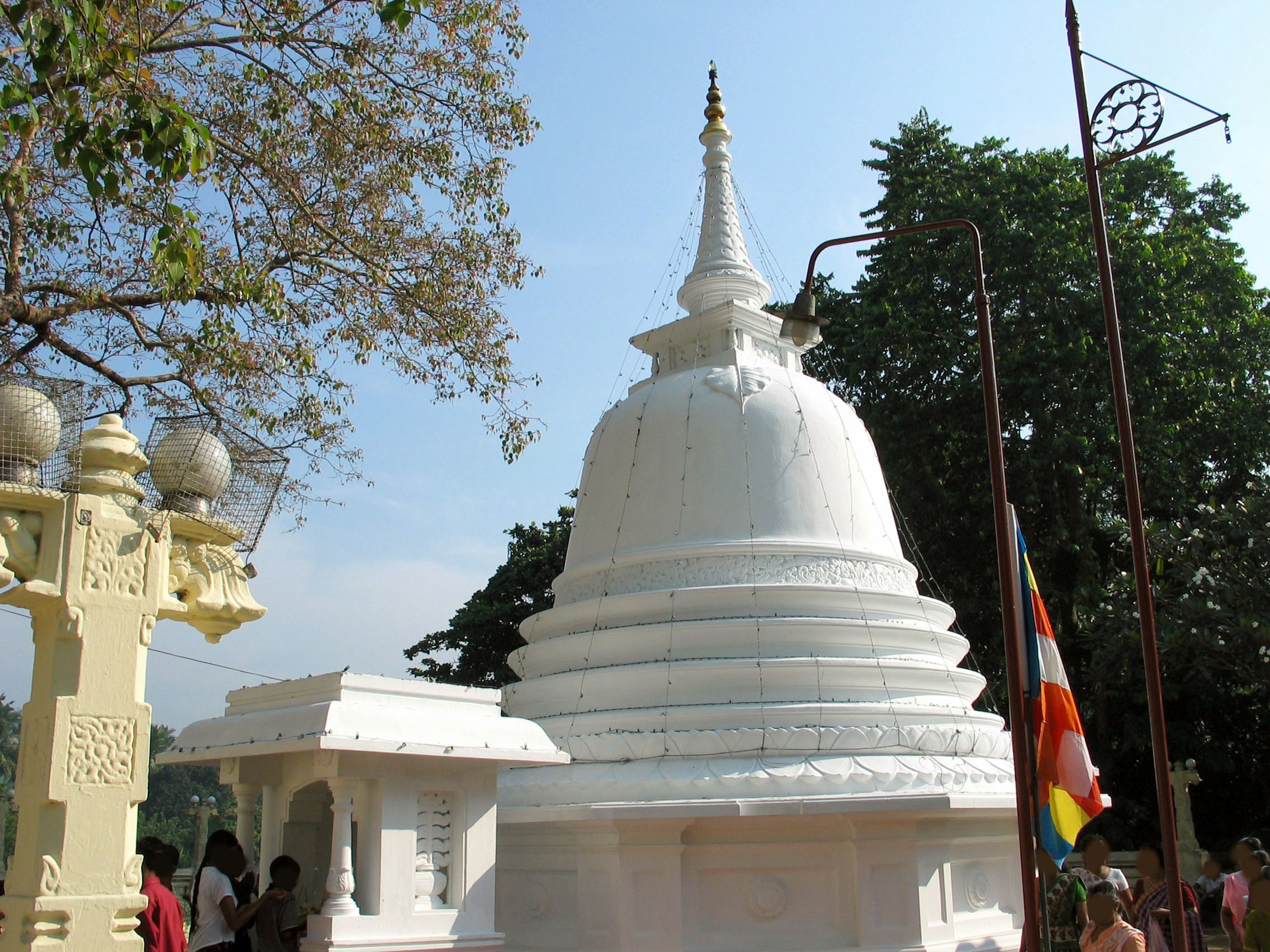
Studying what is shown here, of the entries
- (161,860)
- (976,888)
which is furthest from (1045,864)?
(161,860)

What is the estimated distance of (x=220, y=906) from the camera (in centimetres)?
840

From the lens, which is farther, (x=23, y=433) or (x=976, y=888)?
(x=976, y=888)

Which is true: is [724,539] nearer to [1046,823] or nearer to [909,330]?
[1046,823]

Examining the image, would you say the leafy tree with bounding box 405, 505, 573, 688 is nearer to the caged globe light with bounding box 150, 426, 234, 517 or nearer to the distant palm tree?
the caged globe light with bounding box 150, 426, 234, 517

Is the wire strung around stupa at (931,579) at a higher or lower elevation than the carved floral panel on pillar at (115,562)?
higher

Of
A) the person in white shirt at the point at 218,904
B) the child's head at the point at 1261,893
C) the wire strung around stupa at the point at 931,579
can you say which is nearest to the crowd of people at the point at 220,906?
the person in white shirt at the point at 218,904

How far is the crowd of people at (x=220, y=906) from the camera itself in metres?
6.95

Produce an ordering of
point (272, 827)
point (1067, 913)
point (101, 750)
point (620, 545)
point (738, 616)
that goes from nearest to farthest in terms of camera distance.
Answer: point (101, 750)
point (272, 827)
point (1067, 913)
point (738, 616)
point (620, 545)

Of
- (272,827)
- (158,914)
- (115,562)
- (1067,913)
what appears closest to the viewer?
(115,562)

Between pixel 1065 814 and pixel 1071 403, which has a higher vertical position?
pixel 1071 403

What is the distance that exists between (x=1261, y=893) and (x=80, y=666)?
806 cm

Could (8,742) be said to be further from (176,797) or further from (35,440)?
(35,440)

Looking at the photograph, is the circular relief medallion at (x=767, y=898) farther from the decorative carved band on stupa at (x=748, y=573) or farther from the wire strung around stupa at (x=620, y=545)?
the decorative carved band on stupa at (x=748, y=573)

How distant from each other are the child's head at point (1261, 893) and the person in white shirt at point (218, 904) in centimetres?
739
